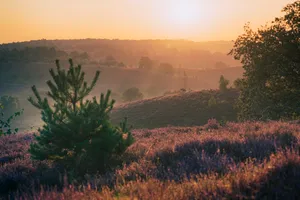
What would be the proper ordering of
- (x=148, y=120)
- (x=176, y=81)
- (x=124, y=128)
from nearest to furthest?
(x=124, y=128), (x=148, y=120), (x=176, y=81)

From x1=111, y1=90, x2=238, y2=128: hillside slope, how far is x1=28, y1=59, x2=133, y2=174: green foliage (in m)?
30.4

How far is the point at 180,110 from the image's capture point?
144 feet

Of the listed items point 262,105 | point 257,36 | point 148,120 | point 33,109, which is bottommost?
point 33,109

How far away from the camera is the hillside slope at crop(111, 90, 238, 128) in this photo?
3981cm

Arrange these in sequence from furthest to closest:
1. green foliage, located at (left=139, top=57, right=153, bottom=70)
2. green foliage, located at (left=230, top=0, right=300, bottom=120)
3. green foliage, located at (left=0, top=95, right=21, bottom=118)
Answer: green foliage, located at (left=139, top=57, right=153, bottom=70) → green foliage, located at (left=0, top=95, right=21, bottom=118) → green foliage, located at (left=230, top=0, right=300, bottom=120)

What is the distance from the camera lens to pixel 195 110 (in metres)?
42.8

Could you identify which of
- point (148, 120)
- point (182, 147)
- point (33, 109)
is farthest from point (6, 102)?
point (182, 147)

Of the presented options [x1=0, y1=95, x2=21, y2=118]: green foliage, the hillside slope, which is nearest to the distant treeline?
[x1=0, y1=95, x2=21, y2=118]: green foliage

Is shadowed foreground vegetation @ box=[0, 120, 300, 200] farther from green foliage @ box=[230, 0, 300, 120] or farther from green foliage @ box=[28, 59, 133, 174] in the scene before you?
green foliage @ box=[230, 0, 300, 120]

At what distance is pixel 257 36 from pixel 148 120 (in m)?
24.5

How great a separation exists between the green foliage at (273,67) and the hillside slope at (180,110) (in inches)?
736

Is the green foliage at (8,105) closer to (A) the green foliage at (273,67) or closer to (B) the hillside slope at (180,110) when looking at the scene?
(B) the hillside slope at (180,110)

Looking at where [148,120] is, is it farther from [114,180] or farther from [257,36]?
[114,180]

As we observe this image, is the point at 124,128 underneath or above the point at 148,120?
above
